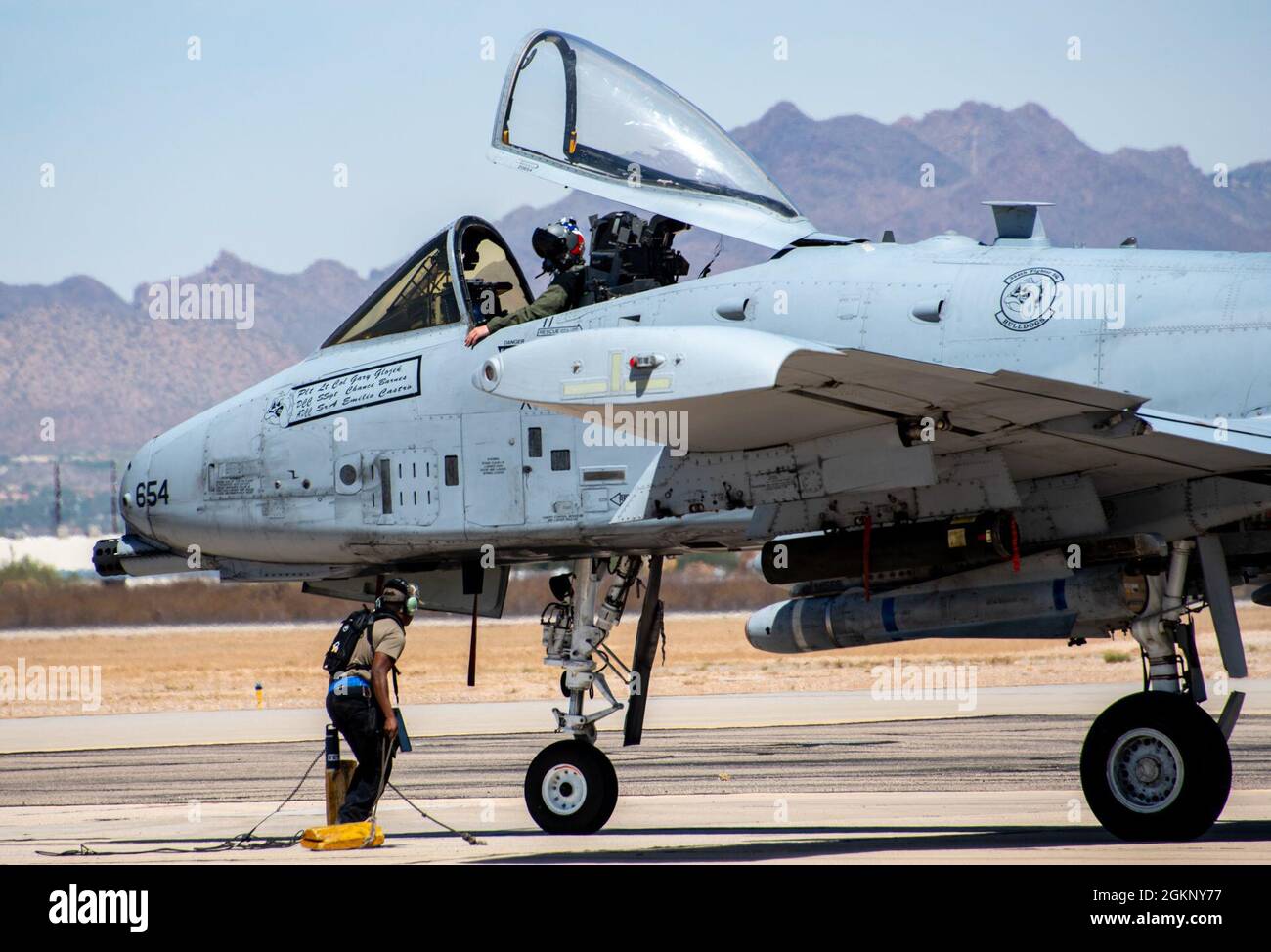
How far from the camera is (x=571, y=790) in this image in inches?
480

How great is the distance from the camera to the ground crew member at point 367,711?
11234 mm

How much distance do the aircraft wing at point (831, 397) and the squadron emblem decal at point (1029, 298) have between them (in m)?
0.83

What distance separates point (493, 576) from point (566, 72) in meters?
3.89

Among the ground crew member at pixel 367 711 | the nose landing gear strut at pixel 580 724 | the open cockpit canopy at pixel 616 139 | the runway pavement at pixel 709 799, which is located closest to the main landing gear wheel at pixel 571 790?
the nose landing gear strut at pixel 580 724

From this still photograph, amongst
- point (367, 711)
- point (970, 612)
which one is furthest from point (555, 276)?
point (970, 612)

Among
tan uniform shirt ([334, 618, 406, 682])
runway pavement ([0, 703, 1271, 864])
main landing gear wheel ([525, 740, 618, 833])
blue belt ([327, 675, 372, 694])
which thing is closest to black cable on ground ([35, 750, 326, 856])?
runway pavement ([0, 703, 1271, 864])

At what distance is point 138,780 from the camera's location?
19.6 meters

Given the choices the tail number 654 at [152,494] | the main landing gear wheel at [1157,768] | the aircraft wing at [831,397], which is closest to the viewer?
the aircraft wing at [831,397]

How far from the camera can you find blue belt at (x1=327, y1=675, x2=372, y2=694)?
11.2 meters

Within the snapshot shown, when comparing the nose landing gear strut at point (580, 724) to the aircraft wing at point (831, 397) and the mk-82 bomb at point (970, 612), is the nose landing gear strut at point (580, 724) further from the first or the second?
the aircraft wing at point (831, 397)

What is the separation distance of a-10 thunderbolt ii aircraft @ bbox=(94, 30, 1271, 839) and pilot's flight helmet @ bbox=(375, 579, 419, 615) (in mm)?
471

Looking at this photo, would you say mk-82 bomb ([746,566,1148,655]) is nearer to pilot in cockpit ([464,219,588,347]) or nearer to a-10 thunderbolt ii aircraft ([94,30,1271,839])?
A: a-10 thunderbolt ii aircraft ([94,30,1271,839])

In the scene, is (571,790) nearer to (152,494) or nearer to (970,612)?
(970,612)
